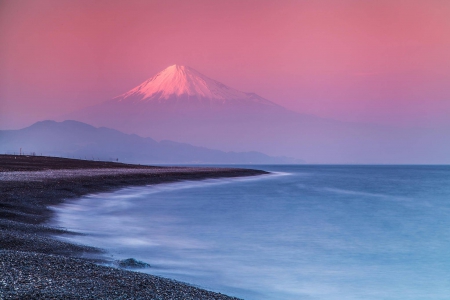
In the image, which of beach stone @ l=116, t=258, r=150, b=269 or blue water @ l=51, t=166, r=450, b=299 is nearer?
beach stone @ l=116, t=258, r=150, b=269

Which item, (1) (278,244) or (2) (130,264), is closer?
(2) (130,264)

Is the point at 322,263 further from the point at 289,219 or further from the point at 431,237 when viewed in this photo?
the point at 289,219

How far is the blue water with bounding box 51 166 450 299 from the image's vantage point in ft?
40.1

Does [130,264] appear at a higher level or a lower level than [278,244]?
higher

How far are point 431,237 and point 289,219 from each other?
24.7 feet

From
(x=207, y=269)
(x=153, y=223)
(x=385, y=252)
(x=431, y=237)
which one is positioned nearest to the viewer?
(x=207, y=269)

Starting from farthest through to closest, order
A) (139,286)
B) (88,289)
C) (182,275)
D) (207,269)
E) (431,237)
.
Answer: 1. (431,237)
2. (207,269)
3. (182,275)
4. (139,286)
5. (88,289)

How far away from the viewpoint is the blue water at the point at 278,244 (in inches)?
481

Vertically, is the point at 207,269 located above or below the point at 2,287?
below

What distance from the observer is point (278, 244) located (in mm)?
18172

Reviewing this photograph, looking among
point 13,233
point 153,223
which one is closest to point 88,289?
point 13,233

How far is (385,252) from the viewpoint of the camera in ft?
56.7

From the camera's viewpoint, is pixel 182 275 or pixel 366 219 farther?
pixel 366 219

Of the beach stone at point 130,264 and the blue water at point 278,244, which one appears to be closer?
the beach stone at point 130,264
